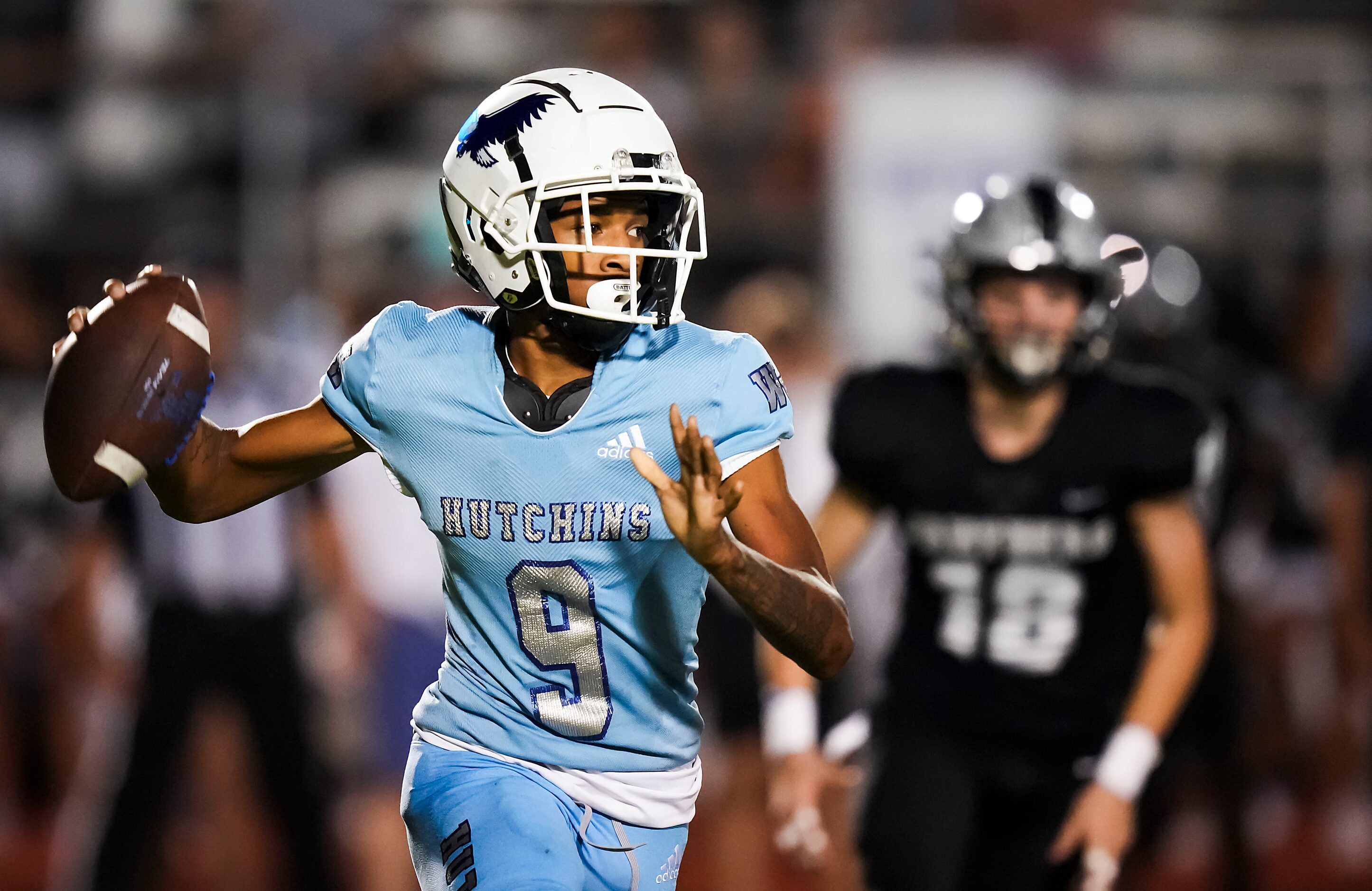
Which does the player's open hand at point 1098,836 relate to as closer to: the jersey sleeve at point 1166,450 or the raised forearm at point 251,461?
the jersey sleeve at point 1166,450

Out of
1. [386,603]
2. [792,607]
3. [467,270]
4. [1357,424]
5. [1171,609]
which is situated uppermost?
[467,270]

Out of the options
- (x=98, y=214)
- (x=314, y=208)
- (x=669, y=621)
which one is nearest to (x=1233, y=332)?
(x=314, y=208)

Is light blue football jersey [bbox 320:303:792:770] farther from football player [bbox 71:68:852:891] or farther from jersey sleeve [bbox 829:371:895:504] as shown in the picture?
jersey sleeve [bbox 829:371:895:504]

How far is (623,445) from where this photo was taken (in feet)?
8.72

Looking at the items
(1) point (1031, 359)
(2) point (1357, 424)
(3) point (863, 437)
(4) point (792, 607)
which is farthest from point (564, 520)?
(2) point (1357, 424)

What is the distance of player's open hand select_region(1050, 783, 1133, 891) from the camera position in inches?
132

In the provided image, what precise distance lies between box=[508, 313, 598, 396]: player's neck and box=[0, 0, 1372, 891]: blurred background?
1498mm

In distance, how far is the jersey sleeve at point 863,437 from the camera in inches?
146

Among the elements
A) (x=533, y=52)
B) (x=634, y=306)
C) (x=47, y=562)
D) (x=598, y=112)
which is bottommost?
(x=47, y=562)

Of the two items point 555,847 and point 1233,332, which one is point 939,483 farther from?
point 1233,332

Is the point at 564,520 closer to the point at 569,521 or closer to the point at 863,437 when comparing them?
the point at 569,521

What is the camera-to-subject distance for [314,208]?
830 centimetres

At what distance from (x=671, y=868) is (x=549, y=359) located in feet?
2.59

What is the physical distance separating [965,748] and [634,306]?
1.35m
